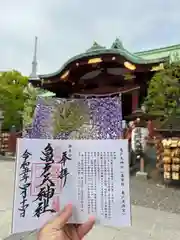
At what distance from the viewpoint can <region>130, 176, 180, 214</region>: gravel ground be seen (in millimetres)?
4328

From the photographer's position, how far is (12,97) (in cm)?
1202

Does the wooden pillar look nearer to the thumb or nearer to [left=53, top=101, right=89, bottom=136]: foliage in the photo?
[left=53, top=101, right=89, bottom=136]: foliage

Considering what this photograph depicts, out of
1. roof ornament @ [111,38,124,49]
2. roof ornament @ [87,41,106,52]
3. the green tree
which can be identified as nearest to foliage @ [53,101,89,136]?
roof ornament @ [87,41,106,52]

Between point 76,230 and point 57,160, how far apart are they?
1.18 feet

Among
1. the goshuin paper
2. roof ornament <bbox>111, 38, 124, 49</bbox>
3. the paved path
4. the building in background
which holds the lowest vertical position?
the paved path

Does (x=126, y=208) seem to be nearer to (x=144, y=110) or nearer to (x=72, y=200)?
(x=72, y=200)

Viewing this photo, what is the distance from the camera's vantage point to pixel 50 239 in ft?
3.43

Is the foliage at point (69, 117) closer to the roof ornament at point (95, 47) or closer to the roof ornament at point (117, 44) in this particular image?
the roof ornament at point (95, 47)

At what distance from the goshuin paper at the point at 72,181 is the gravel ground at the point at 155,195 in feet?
11.0

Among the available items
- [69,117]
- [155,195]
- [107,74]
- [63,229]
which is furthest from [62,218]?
[107,74]

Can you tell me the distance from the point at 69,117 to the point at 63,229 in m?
0.55

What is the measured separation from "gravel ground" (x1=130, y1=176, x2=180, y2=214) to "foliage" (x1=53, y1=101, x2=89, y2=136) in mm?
3486

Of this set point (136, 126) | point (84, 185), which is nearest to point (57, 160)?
point (84, 185)

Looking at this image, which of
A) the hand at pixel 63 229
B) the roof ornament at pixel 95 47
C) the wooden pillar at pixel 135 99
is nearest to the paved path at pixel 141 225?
the hand at pixel 63 229
